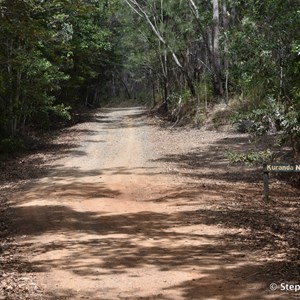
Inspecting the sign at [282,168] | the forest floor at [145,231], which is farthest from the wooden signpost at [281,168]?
the forest floor at [145,231]

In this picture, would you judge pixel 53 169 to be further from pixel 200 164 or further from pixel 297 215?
pixel 297 215

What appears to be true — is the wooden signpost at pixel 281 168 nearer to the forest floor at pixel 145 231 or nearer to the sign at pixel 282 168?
the sign at pixel 282 168

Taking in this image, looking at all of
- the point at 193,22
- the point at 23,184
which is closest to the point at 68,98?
the point at 193,22

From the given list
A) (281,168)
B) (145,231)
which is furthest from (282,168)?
(145,231)

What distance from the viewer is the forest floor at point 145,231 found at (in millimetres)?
5840

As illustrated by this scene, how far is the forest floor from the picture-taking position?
5840 millimetres

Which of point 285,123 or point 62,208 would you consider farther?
point 285,123

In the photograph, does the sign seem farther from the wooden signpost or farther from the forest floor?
the forest floor

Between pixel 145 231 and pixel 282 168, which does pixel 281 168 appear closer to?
pixel 282 168

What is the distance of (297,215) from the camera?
990 cm

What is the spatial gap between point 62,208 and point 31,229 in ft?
5.37

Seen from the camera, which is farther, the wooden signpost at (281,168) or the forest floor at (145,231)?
the wooden signpost at (281,168)

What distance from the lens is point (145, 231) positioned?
8.44 metres

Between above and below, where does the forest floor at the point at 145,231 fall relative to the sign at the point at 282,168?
below
